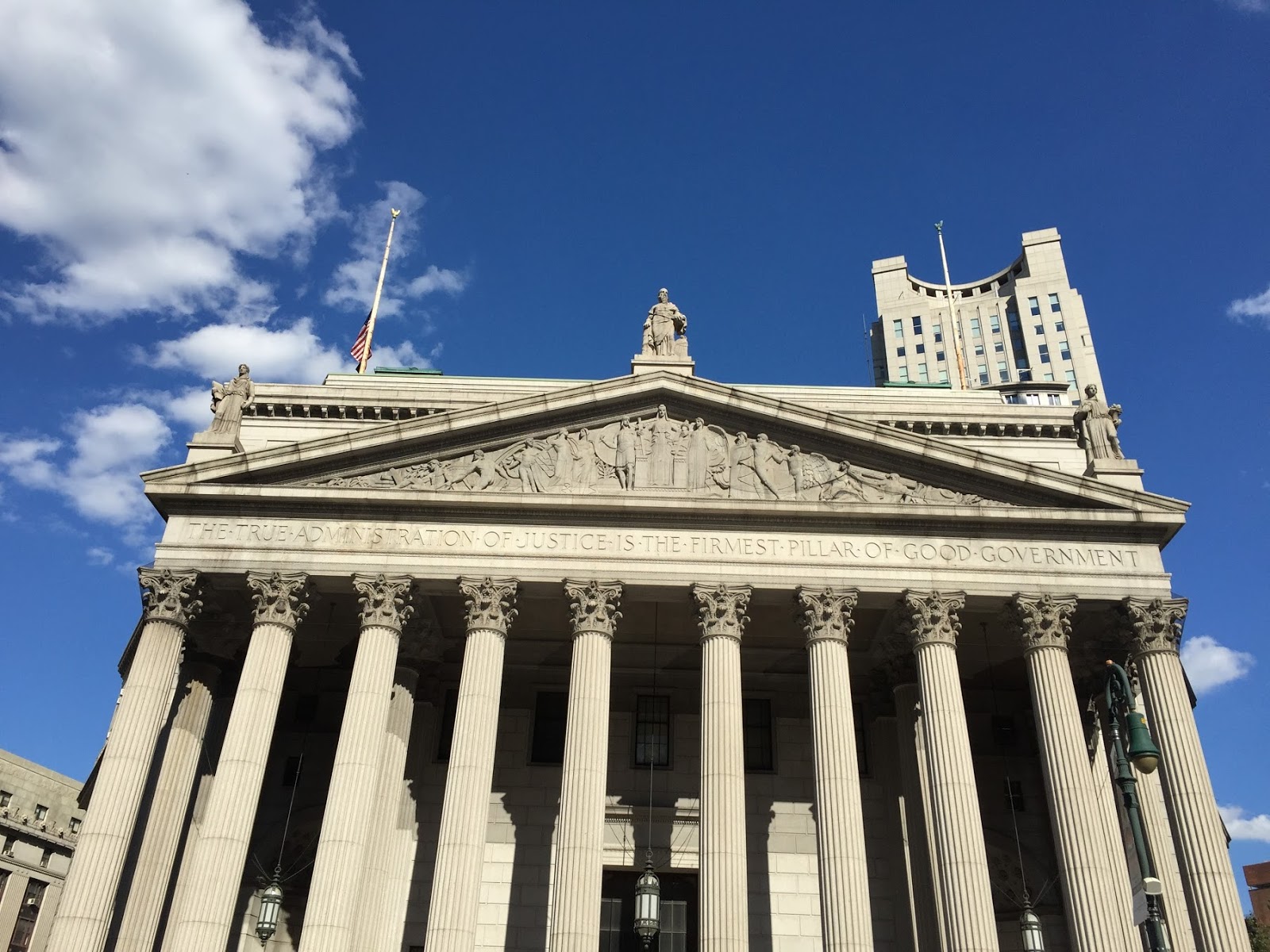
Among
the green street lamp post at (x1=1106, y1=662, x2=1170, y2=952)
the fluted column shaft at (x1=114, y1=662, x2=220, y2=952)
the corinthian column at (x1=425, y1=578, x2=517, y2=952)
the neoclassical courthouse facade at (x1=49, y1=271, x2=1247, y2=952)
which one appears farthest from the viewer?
the fluted column shaft at (x1=114, y1=662, x2=220, y2=952)

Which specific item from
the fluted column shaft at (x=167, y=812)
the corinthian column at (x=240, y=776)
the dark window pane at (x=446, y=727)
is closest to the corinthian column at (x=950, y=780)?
the dark window pane at (x=446, y=727)

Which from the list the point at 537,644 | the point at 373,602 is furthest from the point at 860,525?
the point at 373,602

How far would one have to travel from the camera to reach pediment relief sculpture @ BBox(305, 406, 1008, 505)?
30094 mm

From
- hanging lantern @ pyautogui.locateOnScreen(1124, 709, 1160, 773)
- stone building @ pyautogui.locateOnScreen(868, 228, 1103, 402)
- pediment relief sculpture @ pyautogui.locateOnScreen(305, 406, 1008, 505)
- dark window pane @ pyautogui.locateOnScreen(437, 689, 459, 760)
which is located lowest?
hanging lantern @ pyautogui.locateOnScreen(1124, 709, 1160, 773)

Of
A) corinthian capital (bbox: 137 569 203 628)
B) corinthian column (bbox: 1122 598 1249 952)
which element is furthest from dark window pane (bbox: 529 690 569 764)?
corinthian column (bbox: 1122 598 1249 952)

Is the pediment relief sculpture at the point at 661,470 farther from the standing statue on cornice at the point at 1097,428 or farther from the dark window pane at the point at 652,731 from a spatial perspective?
the dark window pane at the point at 652,731

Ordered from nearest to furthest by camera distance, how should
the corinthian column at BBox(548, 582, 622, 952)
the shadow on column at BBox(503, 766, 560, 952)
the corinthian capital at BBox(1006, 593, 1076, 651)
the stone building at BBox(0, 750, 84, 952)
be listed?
the corinthian column at BBox(548, 582, 622, 952) < the corinthian capital at BBox(1006, 593, 1076, 651) < the shadow on column at BBox(503, 766, 560, 952) < the stone building at BBox(0, 750, 84, 952)

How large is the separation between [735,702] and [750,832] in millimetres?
7978

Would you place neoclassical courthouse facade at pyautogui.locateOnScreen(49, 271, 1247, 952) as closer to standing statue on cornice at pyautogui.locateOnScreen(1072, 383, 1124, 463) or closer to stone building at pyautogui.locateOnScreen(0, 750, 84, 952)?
standing statue on cornice at pyautogui.locateOnScreen(1072, 383, 1124, 463)

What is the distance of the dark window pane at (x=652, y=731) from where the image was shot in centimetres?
3453

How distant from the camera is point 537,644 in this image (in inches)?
1353

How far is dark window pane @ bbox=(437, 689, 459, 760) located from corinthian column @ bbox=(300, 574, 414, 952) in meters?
5.55

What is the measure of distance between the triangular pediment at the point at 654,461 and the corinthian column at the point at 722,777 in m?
3.27

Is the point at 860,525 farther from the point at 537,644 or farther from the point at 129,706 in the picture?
the point at 129,706
